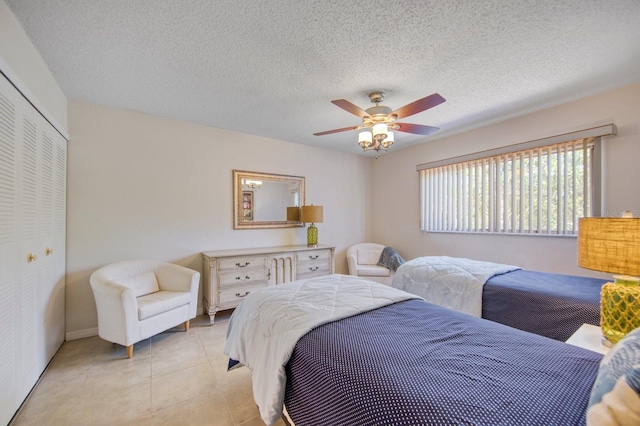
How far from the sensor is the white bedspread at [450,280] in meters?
2.33

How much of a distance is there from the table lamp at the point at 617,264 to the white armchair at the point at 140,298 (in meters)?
3.15

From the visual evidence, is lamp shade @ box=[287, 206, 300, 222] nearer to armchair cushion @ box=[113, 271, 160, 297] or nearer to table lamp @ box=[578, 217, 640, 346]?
armchair cushion @ box=[113, 271, 160, 297]

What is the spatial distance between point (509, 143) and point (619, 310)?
8.33 ft

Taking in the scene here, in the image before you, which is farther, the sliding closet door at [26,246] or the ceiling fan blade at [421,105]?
the ceiling fan blade at [421,105]

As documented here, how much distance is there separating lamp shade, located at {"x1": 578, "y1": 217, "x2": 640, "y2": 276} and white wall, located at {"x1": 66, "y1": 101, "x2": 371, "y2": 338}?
342 cm

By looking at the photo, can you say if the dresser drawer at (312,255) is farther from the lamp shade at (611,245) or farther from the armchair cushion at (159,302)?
the lamp shade at (611,245)

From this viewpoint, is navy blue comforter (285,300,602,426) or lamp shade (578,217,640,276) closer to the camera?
navy blue comforter (285,300,602,426)

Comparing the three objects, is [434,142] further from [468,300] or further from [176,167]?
[176,167]

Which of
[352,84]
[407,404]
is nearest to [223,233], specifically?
[352,84]

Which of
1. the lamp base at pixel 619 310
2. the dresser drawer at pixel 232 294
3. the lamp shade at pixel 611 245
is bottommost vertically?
the dresser drawer at pixel 232 294

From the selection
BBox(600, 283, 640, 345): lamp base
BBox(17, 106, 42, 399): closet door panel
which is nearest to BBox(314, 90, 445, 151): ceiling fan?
BBox(600, 283, 640, 345): lamp base

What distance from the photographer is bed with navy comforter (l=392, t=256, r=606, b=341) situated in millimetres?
1790

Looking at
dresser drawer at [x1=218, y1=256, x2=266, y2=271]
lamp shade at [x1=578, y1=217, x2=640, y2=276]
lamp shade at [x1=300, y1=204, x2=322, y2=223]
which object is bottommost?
dresser drawer at [x1=218, y1=256, x2=266, y2=271]

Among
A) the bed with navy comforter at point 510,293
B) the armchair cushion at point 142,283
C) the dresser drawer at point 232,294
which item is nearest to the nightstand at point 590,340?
the bed with navy comforter at point 510,293
